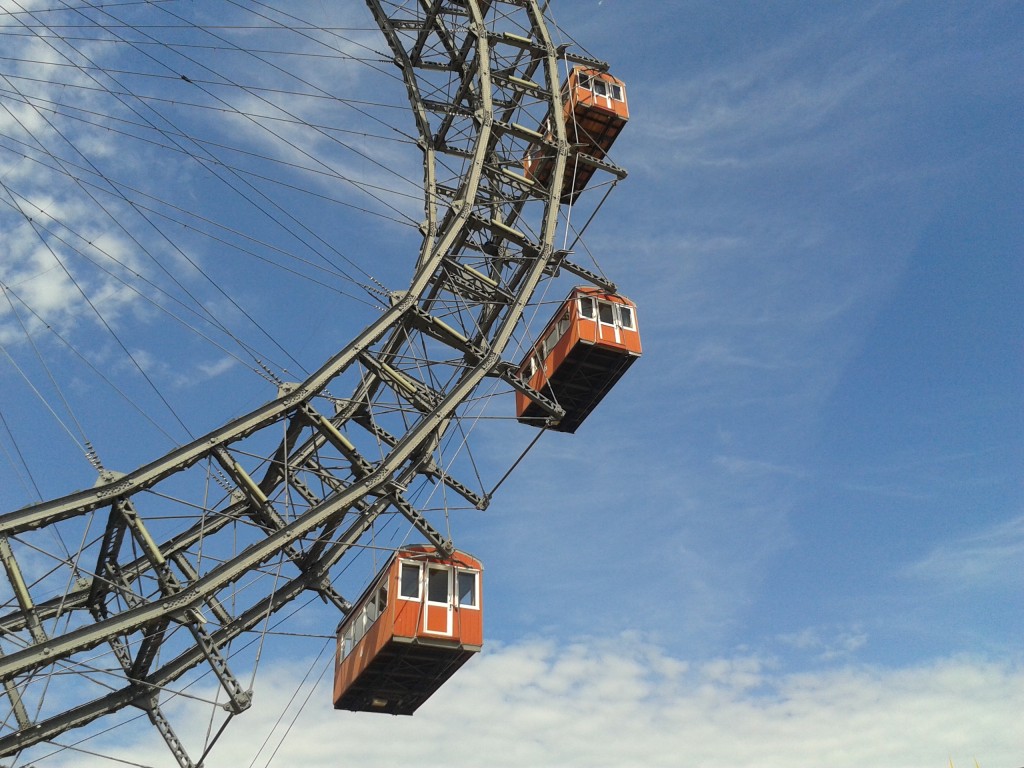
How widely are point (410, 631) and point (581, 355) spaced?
9.52m

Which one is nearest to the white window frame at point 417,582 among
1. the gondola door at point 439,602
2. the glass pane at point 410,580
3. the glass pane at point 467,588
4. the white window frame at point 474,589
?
the glass pane at point 410,580

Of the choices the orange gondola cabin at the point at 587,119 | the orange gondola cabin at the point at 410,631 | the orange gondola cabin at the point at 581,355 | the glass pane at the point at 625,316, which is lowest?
the orange gondola cabin at the point at 410,631

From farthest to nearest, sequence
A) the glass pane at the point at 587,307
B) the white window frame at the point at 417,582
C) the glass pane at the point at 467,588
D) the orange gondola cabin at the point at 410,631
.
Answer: the glass pane at the point at 587,307 → the glass pane at the point at 467,588 → the white window frame at the point at 417,582 → the orange gondola cabin at the point at 410,631

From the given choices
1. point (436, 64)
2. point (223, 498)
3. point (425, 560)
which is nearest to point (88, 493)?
point (223, 498)

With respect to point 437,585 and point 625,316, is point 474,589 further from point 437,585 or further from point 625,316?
point 625,316

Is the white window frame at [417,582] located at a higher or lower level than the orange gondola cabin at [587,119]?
lower

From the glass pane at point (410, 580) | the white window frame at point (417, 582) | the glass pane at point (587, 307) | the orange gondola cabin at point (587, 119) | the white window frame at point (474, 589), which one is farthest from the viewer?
the orange gondola cabin at point (587, 119)

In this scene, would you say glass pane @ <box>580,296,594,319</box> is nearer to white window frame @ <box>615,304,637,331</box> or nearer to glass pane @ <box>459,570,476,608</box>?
white window frame @ <box>615,304,637,331</box>

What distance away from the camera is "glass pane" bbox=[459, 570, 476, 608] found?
2431 cm

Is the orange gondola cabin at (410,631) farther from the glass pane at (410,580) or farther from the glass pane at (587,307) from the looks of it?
the glass pane at (587,307)

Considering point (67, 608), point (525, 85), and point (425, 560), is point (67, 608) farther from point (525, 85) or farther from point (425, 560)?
point (525, 85)

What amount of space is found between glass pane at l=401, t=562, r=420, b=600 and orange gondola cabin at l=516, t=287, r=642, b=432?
6141 mm

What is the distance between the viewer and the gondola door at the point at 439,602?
23.5m

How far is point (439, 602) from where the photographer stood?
23.9 metres
